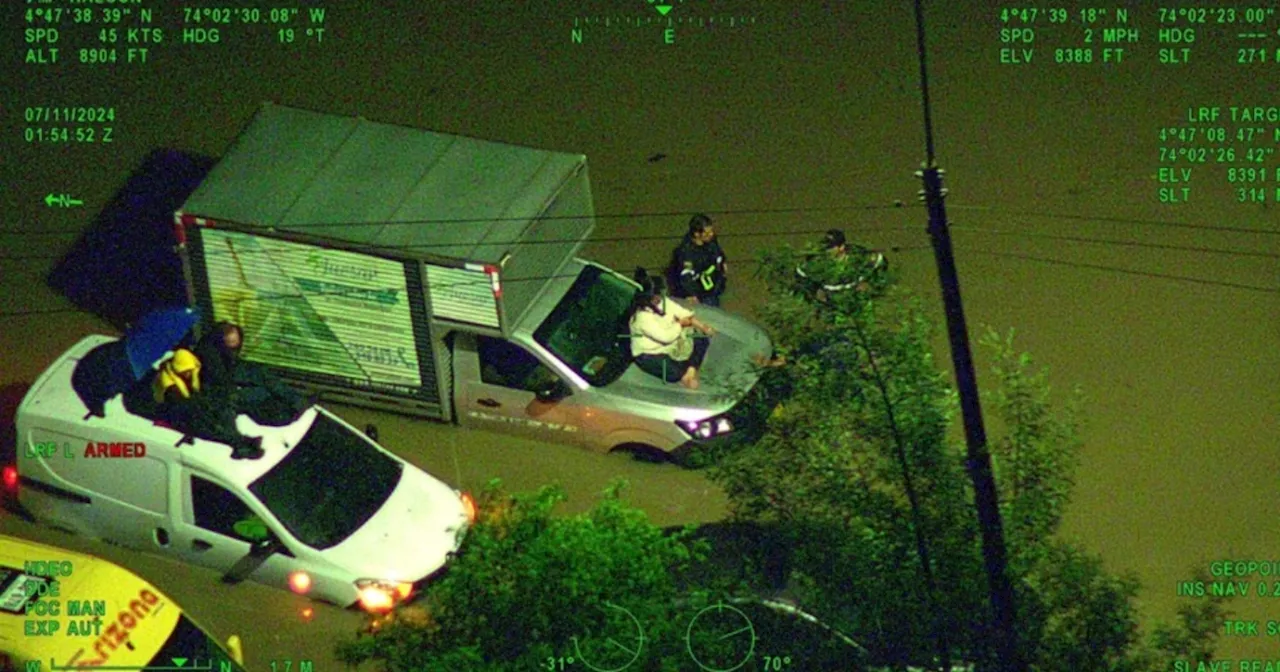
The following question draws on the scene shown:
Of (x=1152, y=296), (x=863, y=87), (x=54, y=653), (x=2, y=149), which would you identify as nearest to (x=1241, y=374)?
(x=1152, y=296)

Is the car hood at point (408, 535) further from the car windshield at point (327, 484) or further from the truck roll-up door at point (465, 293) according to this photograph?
the truck roll-up door at point (465, 293)

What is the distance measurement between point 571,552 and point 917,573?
6.54ft

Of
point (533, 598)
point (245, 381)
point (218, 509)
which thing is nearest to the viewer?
point (533, 598)

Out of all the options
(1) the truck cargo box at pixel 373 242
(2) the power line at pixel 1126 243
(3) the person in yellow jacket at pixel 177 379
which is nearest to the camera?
(3) the person in yellow jacket at pixel 177 379

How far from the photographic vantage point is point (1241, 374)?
18719 mm

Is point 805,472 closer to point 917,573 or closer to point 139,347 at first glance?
point 917,573

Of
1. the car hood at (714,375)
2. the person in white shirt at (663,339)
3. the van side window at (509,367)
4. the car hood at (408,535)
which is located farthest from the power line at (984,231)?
the car hood at (408,535)

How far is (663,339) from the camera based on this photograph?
17375mm

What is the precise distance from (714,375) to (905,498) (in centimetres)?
461

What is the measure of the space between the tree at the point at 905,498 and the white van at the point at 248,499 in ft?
12.3

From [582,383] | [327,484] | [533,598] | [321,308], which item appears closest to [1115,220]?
[582,383]

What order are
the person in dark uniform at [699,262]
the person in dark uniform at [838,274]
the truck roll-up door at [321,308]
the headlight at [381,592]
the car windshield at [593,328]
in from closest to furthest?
1. the person in dark uniform at [838,274]
2. the headlight at [381,592]
3. the truck roll-up door at [321,308]
4. the car windshield at [593,328]
5. the person in dark uniform at [699,262]

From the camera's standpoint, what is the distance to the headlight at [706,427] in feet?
56.4

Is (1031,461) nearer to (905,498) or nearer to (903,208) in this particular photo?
(905,498)
